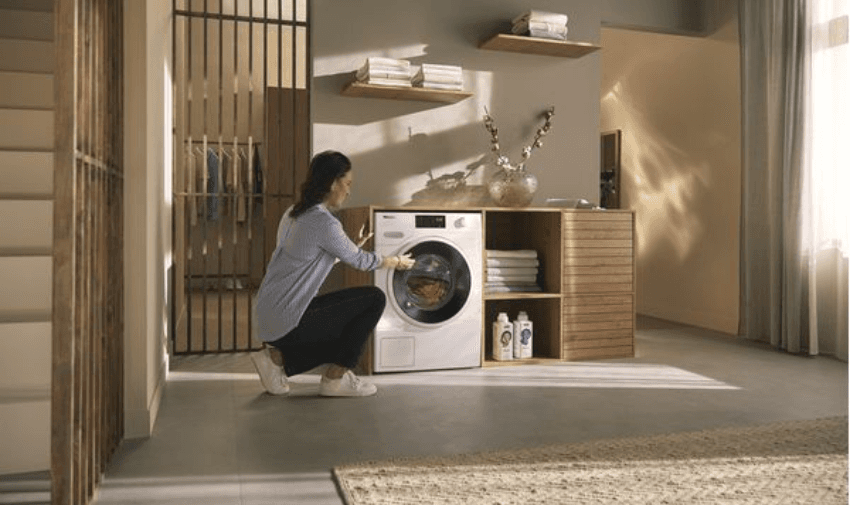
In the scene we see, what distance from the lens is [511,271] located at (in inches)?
152

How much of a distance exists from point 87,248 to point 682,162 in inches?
176

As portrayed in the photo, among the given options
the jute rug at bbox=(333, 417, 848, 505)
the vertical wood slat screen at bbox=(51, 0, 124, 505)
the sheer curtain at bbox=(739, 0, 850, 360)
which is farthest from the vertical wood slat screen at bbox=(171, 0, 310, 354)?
the sheer curtain at bbox=(739, 0, 850, 360)

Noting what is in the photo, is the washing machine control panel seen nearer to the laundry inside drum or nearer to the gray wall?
the laundry inside drum

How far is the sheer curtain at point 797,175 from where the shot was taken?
12.9 feet

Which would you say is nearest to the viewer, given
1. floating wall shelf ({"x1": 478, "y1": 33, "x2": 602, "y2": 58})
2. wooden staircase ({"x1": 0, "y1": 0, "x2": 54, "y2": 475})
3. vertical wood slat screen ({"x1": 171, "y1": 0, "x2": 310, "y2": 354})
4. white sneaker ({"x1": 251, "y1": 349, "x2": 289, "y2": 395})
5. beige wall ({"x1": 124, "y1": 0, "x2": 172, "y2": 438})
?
wooden staircase ({"x1": 0, "y1": 0, "x2": 54, "y2": 475})

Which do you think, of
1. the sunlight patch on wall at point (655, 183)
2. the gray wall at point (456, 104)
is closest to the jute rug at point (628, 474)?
the gray wall at point (456, 104)

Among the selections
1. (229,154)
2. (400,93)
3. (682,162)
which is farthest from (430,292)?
(229,154)

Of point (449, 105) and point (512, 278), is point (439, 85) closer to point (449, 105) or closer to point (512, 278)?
point (449, 105)

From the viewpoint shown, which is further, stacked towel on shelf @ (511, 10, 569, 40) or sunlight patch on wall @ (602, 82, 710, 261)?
sunlight patch on wall @ (602, 82, 710, 261)

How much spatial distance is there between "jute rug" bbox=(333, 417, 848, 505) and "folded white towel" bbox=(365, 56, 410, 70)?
7.28ft

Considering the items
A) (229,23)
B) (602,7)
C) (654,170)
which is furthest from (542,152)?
(229,23)

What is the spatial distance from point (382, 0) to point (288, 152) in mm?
1827

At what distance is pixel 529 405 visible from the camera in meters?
2.88

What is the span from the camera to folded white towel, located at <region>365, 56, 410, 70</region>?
370 cm
